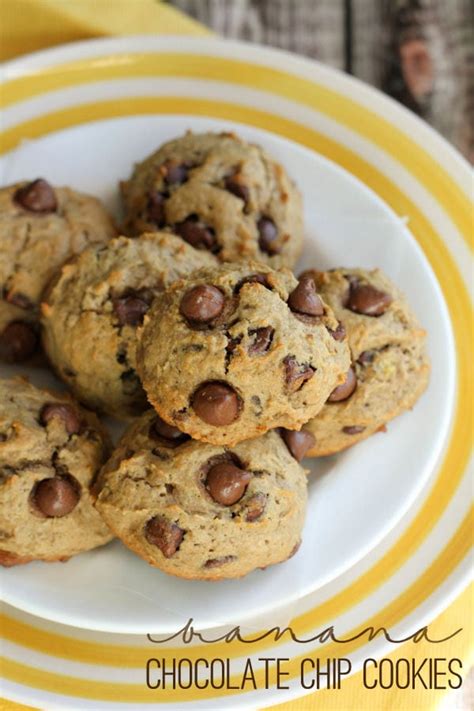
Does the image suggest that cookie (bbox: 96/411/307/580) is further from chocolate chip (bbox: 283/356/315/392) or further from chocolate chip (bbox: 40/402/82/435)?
chocolate chip (bbox: 283/356/315/392)

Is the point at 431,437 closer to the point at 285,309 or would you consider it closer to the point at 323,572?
the point at 323,572

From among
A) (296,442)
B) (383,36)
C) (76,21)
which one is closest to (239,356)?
(296,442)

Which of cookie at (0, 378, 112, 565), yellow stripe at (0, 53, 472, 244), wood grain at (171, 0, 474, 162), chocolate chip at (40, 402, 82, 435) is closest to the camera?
cookie at (0, 378, 112, 565)

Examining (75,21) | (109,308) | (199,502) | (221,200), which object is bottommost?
(199,502)

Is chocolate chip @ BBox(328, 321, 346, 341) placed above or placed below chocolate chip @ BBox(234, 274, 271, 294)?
below

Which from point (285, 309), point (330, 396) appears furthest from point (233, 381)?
point (330, 396)

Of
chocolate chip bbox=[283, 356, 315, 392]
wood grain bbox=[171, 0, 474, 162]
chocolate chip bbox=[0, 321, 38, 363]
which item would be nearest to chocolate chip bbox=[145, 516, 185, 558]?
chocolate chip bbox=[283, 356, 315, 392]

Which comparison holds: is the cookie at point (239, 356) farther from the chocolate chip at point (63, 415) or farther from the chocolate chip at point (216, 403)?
the chocolate chip at point (63, 415)

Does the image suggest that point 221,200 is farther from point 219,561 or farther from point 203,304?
point 219,561
